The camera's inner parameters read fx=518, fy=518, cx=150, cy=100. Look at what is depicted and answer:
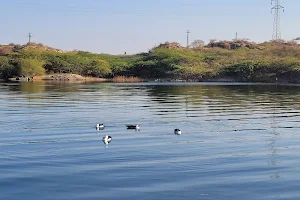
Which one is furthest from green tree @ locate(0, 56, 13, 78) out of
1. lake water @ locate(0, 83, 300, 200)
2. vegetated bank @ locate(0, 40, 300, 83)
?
lake water @ locate(0, 83, 300, 200)

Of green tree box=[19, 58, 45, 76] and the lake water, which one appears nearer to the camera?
the lake water

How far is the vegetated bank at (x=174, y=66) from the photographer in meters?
100

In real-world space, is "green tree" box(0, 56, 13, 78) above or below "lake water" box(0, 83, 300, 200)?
above

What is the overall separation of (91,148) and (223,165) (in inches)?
190

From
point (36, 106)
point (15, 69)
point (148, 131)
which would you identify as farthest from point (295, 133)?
point (15, 69)

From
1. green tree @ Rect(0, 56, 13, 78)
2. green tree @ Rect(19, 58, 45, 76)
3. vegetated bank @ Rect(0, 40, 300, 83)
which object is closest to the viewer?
vegetated bank @ Rect(0, 40, 300, 83)

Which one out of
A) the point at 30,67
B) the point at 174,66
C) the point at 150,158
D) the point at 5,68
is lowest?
the point at 150,158

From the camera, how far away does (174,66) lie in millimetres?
112688

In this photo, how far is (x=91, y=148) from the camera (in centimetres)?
1712

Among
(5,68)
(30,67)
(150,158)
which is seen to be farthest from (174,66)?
(150,158)

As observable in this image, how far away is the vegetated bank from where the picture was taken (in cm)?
10025

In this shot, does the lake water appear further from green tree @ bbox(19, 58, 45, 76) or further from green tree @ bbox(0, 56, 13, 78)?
green tree @ bbox(0, 56, 13, 78)

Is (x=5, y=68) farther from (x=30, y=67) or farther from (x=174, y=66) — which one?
(x=174, y=66)

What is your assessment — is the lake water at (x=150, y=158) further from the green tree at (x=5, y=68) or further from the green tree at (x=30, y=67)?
the green tree at (x=5, y=68)
